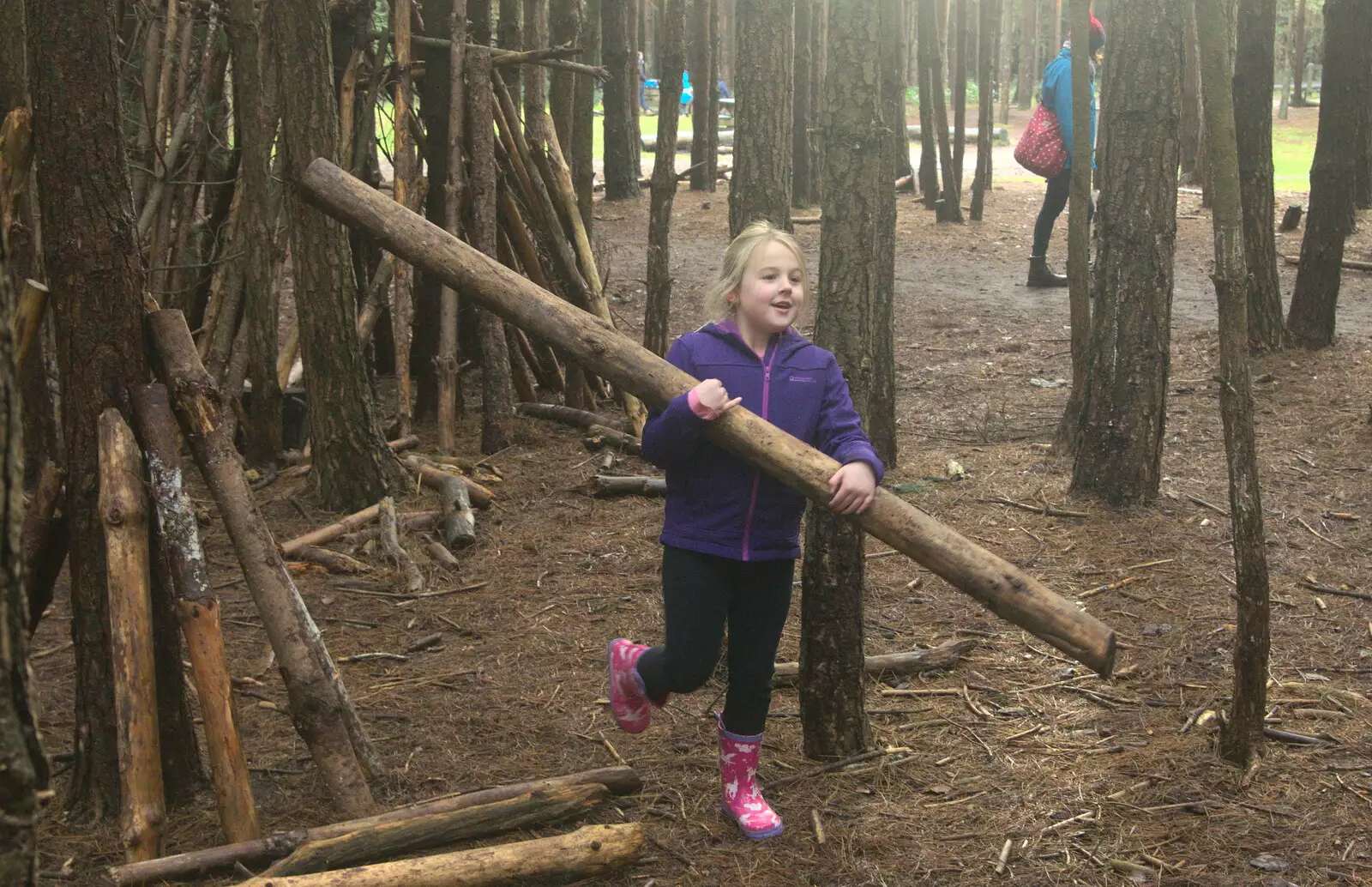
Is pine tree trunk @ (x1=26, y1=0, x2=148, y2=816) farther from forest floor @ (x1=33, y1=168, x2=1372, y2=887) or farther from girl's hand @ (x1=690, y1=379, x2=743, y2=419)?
girl's hand @ (x1=690, y1=379, x2=743, y2=419)

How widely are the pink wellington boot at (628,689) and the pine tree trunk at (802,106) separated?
Result: 12.0 metres

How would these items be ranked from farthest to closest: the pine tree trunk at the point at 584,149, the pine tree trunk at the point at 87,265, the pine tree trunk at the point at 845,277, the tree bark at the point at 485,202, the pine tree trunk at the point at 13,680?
the pine tree trunk at the point at 584,149 < the tree bark at the point at 485,202 < the pine tree trunk at the point at 845,277 < the pine tree trunk at the point at 87,265 < the pine tree trunk at the point at 13,680

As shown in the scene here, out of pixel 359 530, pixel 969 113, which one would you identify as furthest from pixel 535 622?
pixel 969 113

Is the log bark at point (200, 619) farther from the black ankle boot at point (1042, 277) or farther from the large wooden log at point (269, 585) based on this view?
the black ankle boot at point (1042, 277)

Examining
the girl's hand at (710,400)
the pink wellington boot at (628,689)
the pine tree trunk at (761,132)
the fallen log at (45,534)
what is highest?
the pine tree trunk at (761,132)

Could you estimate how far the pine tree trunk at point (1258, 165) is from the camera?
8734mm

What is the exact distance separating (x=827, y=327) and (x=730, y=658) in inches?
41.3

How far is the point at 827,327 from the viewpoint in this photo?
147 inches

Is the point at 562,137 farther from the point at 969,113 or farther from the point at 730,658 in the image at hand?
the point at 969,113

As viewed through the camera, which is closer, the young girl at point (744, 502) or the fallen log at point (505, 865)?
the fallen log at point (505, 865)

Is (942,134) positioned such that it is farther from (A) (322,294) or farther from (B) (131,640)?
(B) (131,640)

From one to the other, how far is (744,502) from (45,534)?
1991 millimetres

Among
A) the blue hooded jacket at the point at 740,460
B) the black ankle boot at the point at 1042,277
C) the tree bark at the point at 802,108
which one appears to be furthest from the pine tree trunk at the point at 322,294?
the tree bark at the point at 802,108

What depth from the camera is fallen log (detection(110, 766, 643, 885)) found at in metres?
2.98
